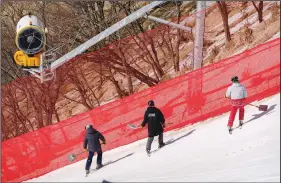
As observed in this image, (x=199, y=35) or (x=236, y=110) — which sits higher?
(x=199, y=35)

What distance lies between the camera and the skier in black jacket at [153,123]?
6.96m

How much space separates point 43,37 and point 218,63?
2852 millimetres

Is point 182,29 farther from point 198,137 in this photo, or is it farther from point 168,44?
point 198,137

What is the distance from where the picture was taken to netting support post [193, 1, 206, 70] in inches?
305

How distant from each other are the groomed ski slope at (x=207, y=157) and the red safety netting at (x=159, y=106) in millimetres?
230

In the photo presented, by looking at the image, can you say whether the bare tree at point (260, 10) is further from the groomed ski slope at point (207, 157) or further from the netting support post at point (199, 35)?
the groomed ski slope at point (207, 157)

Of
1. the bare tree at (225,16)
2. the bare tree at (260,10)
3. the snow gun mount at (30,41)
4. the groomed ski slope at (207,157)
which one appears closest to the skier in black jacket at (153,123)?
the groomed ski slope at (207,157)

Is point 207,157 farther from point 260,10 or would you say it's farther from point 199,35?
point 260,10

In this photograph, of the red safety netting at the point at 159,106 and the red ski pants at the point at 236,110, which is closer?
the red ski pants at the point at 236,110

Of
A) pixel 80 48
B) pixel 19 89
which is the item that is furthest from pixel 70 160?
pixel 19 89

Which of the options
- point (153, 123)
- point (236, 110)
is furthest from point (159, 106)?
point (236, 110)

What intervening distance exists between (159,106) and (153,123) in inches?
26.7

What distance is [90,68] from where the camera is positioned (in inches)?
359

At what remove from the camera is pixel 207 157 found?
255 inches
